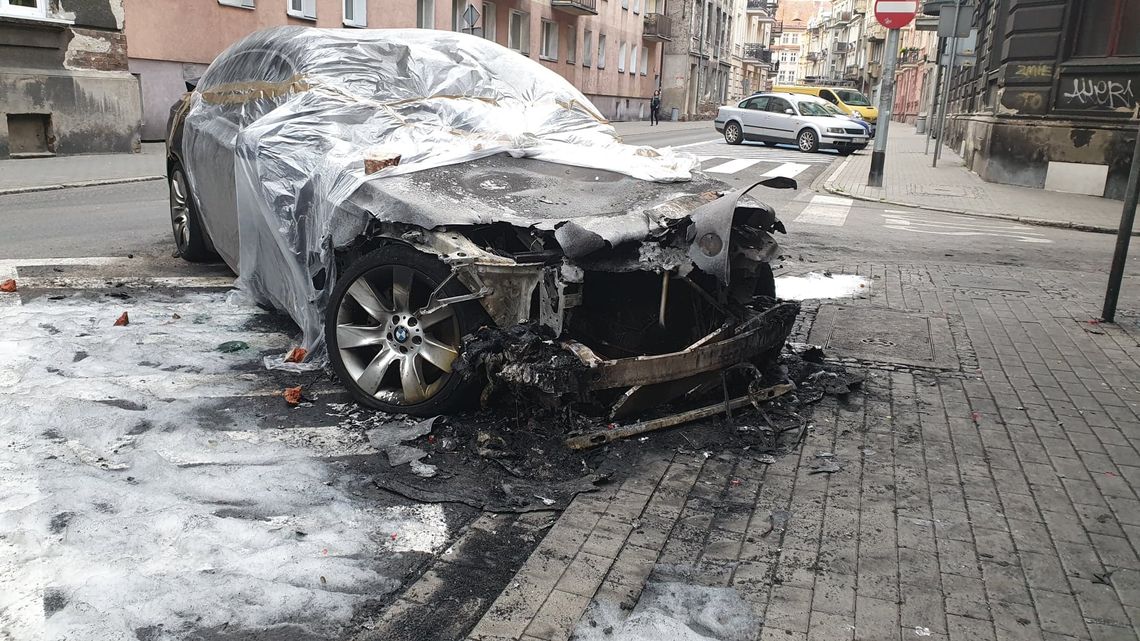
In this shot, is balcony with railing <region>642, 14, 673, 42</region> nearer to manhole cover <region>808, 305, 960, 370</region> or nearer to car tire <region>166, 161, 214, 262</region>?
car tire <region>166, 161, 214, 262</region>

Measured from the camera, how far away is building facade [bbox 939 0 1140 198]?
1477cm

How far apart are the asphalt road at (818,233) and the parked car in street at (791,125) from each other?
1180 cm

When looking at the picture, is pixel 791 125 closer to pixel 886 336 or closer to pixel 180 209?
pixel 886 336

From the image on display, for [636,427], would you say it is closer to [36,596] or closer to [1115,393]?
[36,596]

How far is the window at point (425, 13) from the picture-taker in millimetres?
28594

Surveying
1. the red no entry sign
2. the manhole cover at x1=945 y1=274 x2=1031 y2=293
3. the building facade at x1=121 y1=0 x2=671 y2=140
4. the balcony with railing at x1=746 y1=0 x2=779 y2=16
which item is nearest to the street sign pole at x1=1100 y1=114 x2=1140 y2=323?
the manhole cover at x1=945 y1=274 x2=1031 y2=293

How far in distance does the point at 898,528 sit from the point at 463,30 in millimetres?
27382

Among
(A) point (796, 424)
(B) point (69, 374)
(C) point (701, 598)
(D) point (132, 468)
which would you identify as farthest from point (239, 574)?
(A) point (796, 424)

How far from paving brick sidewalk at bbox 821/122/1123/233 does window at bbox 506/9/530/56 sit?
1946cm

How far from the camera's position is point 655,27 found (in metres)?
52.6

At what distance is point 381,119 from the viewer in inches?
199

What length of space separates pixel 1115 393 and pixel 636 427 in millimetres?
2955

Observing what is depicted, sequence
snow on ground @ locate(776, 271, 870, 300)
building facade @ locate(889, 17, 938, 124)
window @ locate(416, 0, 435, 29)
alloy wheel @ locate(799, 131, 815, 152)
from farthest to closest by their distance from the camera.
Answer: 1. building facade @ locate(889, 17, 938, 124)
2. window @ locate(416, 0, 435, 29)
3. alloy wheel @ locate(799, 131, 815, 152)
4. snow on ground @ locate(776, 271, 870, 300)

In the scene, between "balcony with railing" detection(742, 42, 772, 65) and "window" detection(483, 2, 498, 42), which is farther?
"balcony with railing" detection(742, 42, 772, 65)
